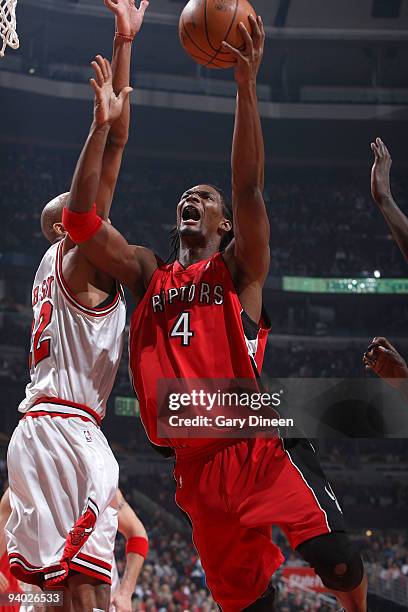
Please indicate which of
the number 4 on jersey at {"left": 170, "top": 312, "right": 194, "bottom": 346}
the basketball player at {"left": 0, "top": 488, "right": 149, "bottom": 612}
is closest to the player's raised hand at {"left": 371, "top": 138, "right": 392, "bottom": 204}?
the number 4 on jersey at {"left": 170, "top": 312, "right": 194, "bottom": 346}

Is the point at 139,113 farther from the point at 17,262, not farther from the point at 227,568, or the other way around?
the point at 227,568

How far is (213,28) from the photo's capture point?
339 cm

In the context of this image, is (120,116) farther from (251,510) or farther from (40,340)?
(251,510)

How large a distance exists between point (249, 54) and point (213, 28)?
277 millimetres

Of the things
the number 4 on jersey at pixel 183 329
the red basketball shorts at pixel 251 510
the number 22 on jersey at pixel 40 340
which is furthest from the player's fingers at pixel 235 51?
the red basketball shorts at pixel 251 510

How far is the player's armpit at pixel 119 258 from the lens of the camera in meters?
3.17

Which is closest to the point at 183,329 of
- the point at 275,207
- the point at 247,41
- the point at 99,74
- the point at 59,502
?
the point at 59,502

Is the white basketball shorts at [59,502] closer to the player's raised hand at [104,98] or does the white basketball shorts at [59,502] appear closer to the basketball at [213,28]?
the player's raised hand at [104,98]

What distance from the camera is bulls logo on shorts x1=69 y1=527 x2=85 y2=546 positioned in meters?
2.81

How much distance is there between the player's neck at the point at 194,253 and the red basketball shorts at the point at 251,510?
801 mm

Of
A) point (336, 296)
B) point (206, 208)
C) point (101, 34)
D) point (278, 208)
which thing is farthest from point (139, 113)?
point (206, 208)

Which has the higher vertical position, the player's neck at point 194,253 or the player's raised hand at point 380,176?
the player's raised hand at point 380,176

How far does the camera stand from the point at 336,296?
2127cm

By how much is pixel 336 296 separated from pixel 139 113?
22.4 ft
